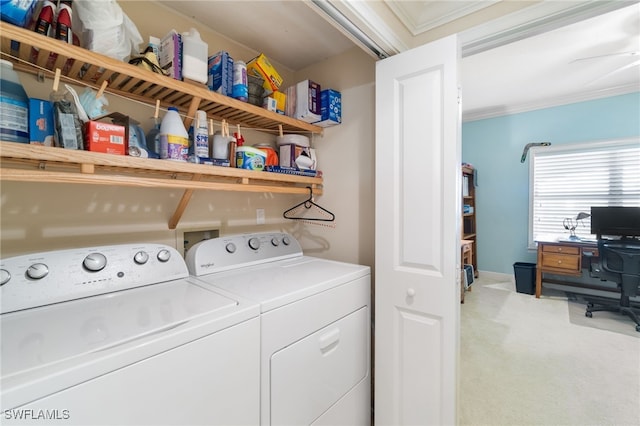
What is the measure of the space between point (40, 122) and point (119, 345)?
2.66 ft

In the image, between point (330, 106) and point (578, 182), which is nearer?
point (330, 106)

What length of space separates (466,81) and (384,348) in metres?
3.15

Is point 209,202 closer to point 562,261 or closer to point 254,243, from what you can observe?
point 254,243

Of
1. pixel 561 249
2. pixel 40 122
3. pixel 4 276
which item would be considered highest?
pixel 40 122

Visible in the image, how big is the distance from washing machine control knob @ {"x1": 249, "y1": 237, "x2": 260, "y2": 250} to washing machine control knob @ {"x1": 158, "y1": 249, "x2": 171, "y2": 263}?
0.42 metres

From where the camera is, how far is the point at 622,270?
3.07 metres

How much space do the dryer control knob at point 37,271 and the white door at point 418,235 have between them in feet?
4.47

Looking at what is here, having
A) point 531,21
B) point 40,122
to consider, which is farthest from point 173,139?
point 531,21

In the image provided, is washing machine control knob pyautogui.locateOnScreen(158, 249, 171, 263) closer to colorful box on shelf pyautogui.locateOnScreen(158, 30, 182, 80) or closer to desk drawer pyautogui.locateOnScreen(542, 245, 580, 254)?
colorful box on shelf pyautogui.locateOnScreen(158, 30, 182, 80)

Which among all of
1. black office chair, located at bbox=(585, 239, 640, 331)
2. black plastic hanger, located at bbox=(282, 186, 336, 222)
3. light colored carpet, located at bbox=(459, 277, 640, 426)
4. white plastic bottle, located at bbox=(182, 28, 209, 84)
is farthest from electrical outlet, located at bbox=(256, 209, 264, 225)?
black office chair, located at bbox=(585, 239, 640, 331)

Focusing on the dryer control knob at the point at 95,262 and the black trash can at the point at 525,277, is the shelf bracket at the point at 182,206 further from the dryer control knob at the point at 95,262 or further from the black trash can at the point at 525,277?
the black trash can at the point at 525,277

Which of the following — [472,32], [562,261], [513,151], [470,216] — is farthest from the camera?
[470,216]

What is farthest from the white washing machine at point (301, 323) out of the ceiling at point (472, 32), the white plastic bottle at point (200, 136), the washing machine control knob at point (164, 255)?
the ceiling at point (472, 32)

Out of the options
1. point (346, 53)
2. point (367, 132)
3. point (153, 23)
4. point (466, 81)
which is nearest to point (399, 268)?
point (367, 132)
